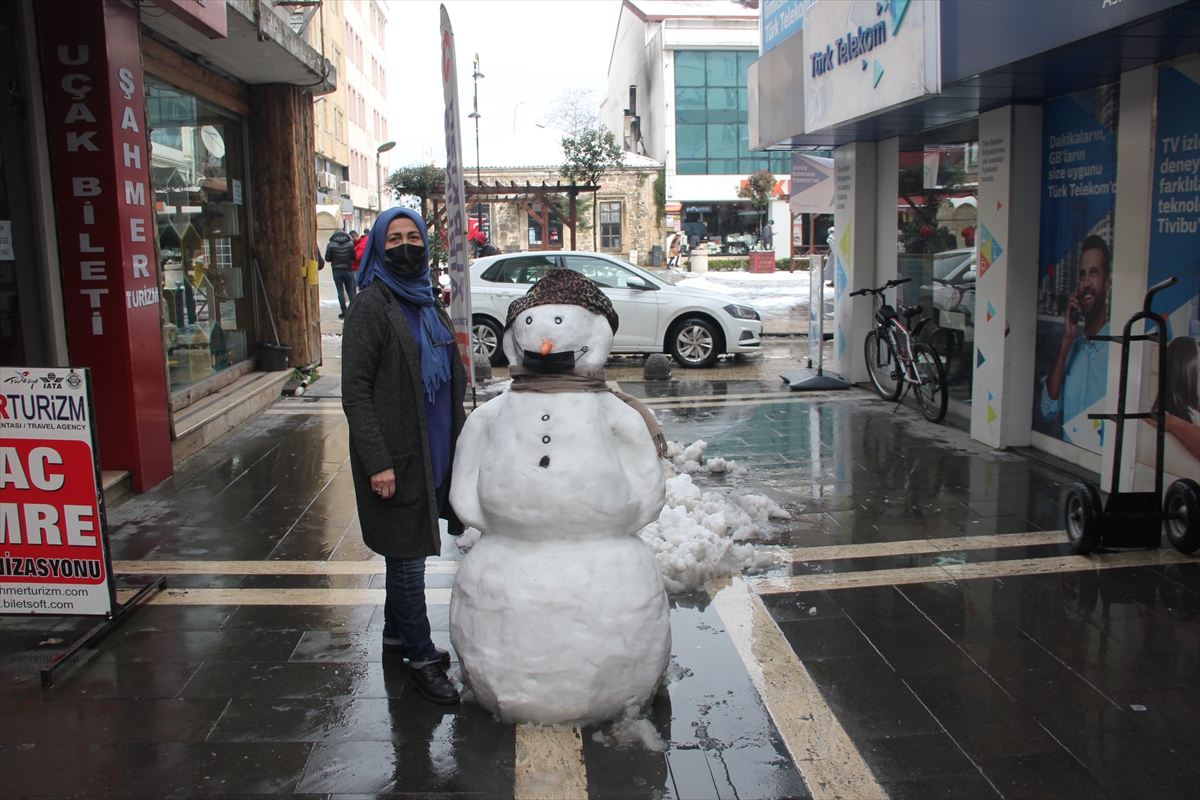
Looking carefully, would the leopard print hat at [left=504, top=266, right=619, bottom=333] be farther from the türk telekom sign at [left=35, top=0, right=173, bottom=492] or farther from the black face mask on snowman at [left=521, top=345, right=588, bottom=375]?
the türk telekom sign at [left=35, top=0, right=173, bottom=492]

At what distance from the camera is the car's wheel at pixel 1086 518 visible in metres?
5.13

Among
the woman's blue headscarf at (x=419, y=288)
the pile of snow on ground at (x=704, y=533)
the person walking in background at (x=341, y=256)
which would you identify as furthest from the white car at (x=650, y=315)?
the woman's blue headscarf at (x=419, y=288)

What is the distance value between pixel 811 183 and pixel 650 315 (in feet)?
9.29

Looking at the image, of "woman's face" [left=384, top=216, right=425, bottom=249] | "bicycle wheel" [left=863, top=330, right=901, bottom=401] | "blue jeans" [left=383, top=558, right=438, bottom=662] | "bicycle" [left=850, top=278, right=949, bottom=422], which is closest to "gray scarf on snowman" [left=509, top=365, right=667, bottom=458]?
"woman's face" [left=384, top=216, right=425, bottom=249]

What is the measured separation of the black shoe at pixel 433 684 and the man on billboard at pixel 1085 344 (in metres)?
5.09

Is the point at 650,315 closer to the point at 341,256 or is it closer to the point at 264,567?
the point at 341,256

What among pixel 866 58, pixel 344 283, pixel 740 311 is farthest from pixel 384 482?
pixel 344 283

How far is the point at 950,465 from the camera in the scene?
7266 mm

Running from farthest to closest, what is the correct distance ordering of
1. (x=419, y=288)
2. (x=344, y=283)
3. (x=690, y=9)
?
1. (x=690, y=9)
2. (x=344, y=283)
3. (x=419, y=288)

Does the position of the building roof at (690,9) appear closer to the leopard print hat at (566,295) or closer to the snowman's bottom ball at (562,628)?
the leopard print hat at (566,295)

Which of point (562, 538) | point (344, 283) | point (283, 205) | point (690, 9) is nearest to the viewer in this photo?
point (562, 538)

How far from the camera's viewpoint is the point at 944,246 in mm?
9297

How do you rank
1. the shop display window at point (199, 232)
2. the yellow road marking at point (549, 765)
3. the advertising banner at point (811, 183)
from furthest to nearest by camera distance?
the advertising banner at point (811, 183) → the shop display window at point (199, 232) → the yellow road marking at point (549, 765)

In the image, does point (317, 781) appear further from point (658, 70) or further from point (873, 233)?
point (658, 70)
